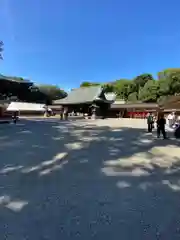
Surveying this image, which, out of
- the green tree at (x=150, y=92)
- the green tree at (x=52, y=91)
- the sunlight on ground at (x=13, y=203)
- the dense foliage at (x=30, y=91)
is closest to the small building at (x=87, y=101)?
the dense foliage at (x=30, y=91)

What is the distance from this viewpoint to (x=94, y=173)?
22.8ft

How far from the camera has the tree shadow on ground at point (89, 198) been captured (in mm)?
3703

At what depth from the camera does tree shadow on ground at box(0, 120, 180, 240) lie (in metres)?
3.70

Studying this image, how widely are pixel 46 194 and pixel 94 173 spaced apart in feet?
6.58

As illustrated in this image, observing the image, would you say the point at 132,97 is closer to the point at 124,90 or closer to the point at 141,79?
the point at 124,90

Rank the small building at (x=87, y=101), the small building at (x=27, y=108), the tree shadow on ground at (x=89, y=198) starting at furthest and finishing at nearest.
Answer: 1. the small building at (x=27, y=108)
2. the small building at (x=87, y=101)
3. the tree shadow on ground at (x=89, y=198)

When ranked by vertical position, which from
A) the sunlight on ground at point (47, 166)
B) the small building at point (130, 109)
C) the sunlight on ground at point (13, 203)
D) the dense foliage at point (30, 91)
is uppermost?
the dense foliage at point (30, 91)

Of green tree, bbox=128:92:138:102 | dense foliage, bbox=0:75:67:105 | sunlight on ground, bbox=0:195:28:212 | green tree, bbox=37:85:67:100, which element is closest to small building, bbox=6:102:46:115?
dense foliage, bbox=0:75:67:105

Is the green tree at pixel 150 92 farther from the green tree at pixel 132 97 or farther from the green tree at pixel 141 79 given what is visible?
the green tree at pixel 141 79

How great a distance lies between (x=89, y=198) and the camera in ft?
16.4

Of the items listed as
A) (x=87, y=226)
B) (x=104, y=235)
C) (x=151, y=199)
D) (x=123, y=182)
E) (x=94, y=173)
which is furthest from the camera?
(x=94, y=173)

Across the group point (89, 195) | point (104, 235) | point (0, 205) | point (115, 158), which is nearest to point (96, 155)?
point (115, 158)

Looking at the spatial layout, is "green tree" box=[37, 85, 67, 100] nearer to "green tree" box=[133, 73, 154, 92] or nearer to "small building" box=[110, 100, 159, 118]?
"green tree" box=[133, 73, 154, 92]

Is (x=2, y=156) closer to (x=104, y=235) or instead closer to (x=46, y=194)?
(x=46, y=194)
